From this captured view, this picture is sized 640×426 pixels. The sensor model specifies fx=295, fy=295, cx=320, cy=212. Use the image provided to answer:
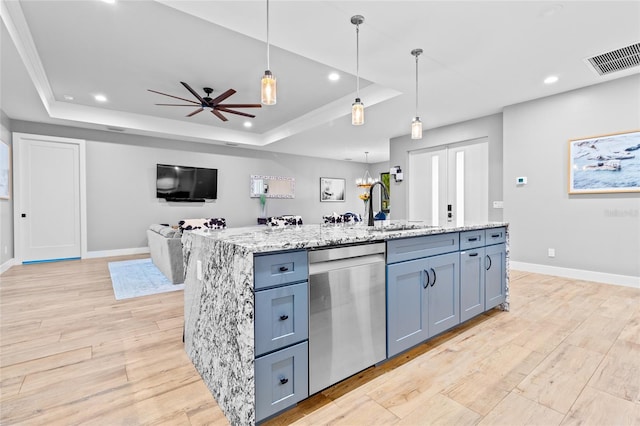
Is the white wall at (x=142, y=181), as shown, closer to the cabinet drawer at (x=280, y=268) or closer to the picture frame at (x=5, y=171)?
the picture frame at (x=5, y=171)

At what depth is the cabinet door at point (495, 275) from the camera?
2.67 metres

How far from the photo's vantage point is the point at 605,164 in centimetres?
386

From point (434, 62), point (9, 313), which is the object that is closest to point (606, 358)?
point (434, 62)

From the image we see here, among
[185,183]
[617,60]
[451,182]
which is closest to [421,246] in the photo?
[617,60]

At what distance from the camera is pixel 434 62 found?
11.1 ft

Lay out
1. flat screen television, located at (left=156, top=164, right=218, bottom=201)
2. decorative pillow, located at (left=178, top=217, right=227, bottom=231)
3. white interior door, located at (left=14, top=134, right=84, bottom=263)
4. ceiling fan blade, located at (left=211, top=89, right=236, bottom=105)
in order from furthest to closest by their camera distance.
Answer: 1. flat screen television, located at (left=156, top=164, right=218, bottom=201)
2. white interior door, located at (left=14, top=134, right=84, bottom=263)
3. ceiling fan blade, located at (left=211, top=89, right=236, bottom=105)
4. decorative pillow, located at (left=178, top=217, right=227, bottom=231)

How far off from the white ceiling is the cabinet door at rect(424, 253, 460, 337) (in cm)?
210

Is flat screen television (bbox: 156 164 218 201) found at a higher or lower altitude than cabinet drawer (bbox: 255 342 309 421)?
higher

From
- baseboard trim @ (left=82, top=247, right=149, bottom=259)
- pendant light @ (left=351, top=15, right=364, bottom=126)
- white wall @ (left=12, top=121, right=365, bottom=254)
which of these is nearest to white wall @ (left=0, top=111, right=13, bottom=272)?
white wall @ (left=12, top=121, right=365, bottom=254)

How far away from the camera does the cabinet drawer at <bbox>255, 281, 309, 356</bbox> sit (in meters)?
1.32

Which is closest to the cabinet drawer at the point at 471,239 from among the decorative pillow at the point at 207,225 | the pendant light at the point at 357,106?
the pendant light at the point at 357,106

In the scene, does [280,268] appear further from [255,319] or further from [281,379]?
[281,379]

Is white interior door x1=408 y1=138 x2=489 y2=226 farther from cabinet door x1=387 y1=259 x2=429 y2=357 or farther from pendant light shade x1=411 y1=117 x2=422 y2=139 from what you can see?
cabinet door x1=387 y1=259 x2=429 y2=357

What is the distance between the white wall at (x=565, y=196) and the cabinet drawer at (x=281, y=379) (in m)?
4.54
